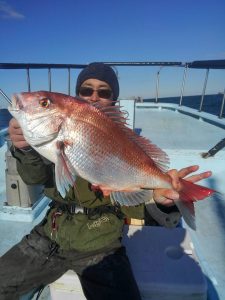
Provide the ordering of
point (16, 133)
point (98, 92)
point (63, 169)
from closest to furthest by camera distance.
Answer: point (63, 169)
point (16, 133)
point (98, 92)

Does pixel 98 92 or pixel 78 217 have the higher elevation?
pixel 98 92

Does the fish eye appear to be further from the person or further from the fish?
the person

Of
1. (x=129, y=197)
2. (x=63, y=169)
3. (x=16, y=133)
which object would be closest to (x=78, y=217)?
Result: (x=129, y=197)

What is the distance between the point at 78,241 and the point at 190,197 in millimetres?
926

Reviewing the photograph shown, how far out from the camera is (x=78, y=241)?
224cm

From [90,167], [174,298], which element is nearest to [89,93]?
[90,167]

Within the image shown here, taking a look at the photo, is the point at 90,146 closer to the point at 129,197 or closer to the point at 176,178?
the point at 129,197

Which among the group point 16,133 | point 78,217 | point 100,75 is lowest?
point 78,217

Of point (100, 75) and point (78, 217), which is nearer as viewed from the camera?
point (78, 217)

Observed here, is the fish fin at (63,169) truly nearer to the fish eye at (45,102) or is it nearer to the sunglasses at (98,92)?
the fish eye at (45,102)

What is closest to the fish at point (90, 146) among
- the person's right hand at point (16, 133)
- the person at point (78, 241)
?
the person at point (78, 241)

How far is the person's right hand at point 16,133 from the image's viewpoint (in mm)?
2103

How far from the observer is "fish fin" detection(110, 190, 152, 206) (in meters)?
1.98

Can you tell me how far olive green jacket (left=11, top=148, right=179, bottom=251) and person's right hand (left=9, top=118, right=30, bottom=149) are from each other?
0.16 meters
